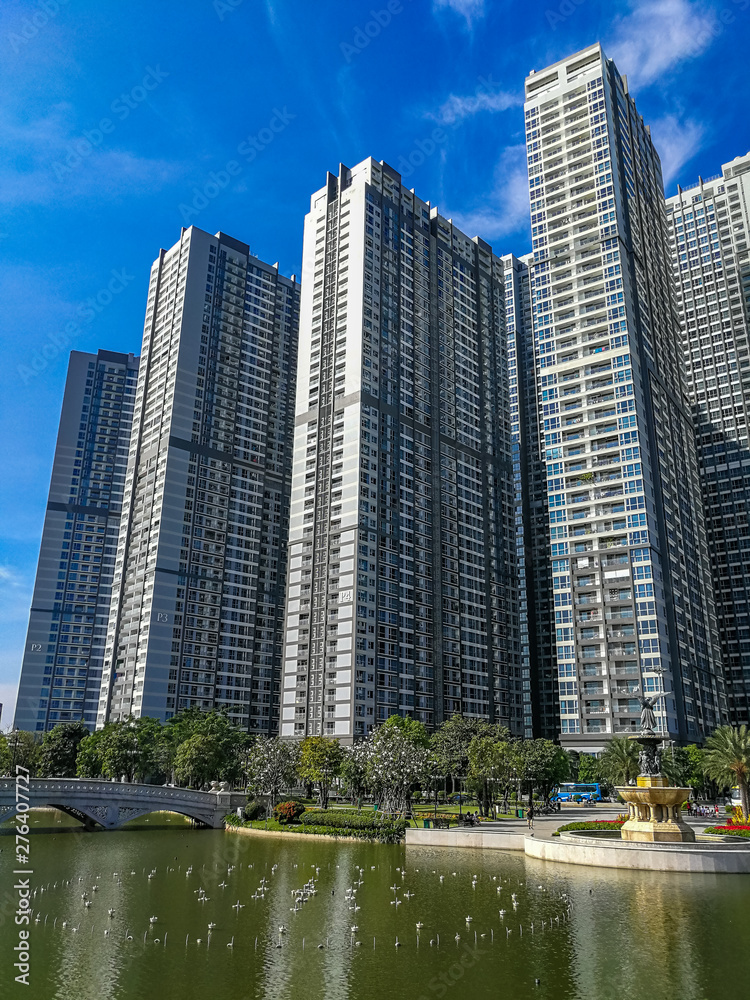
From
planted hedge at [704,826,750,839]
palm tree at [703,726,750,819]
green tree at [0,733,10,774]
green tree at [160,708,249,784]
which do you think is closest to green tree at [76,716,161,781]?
green tree at [160,708,249,784]

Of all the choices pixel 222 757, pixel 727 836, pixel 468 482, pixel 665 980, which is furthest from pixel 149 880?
pixel 468 482

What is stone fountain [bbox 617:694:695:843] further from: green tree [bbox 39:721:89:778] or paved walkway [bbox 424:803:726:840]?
green tree [bbox 39:721:89:778]

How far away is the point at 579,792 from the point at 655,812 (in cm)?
6451

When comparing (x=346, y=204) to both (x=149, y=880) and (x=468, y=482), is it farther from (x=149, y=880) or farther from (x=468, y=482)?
(x=149, y=880)

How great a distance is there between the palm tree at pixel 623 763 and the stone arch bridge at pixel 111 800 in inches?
1606

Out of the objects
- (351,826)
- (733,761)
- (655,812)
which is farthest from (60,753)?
(655,812)

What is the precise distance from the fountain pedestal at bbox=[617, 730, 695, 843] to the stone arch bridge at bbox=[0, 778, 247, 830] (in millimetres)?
47044

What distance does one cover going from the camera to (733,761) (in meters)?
68.0

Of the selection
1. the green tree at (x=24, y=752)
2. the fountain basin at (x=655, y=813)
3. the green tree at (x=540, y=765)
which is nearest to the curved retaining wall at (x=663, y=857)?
the fountain basin at (x=655, y=813)

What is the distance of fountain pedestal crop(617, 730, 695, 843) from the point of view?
5194 centimetres

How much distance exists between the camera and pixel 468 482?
158125 mm

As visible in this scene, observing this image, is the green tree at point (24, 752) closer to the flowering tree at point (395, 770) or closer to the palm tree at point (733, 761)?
the flowering tree at point (395, 770)

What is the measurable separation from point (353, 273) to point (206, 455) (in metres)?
47.3

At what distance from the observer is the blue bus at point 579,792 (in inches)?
4336
